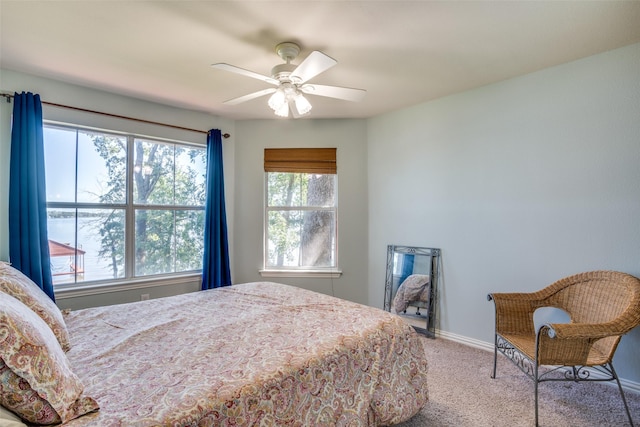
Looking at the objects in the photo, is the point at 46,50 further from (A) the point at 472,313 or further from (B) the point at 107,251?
(A) the point at 472,313

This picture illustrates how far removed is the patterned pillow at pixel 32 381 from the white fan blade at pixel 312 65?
171 centimetres

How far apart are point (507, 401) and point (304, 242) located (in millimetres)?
2627

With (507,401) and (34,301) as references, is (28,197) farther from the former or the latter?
(507,401)

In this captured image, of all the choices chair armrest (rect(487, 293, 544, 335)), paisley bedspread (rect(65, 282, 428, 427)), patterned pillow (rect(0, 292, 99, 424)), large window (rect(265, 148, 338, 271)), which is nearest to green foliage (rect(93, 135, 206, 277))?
large window (rect(265, 148, 338, 271))

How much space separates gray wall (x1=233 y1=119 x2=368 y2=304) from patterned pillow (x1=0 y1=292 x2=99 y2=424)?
3042mm

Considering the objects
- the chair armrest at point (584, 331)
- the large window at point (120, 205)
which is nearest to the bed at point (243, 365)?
the chair armrest at point (584, 331)

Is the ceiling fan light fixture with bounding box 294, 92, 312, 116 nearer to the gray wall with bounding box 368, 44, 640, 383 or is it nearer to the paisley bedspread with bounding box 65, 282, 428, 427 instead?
the paisley bedspread with bounding box 65, 282, 428, 427

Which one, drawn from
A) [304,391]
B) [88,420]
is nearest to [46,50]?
[88,420]

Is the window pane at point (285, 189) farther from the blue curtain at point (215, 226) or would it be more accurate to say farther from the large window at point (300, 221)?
the blue curtain at point (215, 226)

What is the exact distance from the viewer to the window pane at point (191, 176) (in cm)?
376

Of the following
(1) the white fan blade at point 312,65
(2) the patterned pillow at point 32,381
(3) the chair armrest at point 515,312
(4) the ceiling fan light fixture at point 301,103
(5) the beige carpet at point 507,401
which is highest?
(1) the white fan blade at point 312,65

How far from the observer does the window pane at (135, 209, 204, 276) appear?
3.47 meters

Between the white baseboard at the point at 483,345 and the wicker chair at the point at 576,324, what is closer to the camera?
the wicker chair at the point at 576,324

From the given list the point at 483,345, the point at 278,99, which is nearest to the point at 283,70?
the point at 278,99
